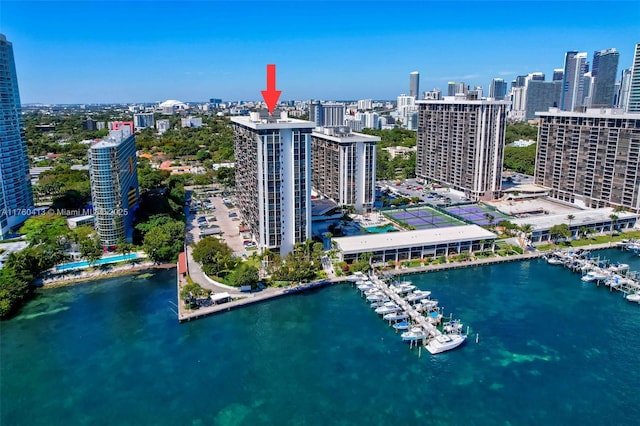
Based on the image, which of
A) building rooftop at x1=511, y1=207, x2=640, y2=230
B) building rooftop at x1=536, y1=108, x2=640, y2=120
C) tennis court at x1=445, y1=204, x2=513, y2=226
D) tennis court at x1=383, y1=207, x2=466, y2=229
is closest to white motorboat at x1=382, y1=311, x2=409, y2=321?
tennis court at x1=383, y1=207, x2=466, y2=229

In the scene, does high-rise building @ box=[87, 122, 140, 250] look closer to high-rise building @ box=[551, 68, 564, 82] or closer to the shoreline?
the shoreline

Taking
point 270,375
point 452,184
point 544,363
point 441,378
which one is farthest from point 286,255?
point 452,184

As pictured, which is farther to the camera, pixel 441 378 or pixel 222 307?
pixel 222 307

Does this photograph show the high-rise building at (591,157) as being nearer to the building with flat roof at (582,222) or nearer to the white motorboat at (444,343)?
the building with flat roof at (582,222)

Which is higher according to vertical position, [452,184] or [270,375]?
[452,184]

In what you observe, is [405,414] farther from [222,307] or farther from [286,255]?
[286,255]

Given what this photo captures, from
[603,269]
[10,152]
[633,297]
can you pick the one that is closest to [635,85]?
[603,269]

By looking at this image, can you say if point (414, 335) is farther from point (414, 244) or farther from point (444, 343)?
point (414, 244)
